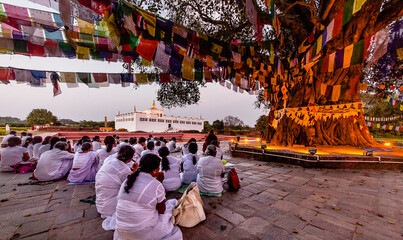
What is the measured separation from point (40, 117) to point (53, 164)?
60.8 meters

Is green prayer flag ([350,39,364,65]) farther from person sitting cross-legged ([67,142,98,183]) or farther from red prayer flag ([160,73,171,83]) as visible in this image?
person sitting cross-legged ([67,142,98,183])

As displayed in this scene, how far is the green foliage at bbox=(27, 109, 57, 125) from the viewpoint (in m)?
45.1

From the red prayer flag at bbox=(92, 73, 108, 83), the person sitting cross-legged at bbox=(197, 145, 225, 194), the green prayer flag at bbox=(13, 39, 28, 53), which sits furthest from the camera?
the red prayer flag at bbox=(92, 73, 108, 83)

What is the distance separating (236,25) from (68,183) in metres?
9.37

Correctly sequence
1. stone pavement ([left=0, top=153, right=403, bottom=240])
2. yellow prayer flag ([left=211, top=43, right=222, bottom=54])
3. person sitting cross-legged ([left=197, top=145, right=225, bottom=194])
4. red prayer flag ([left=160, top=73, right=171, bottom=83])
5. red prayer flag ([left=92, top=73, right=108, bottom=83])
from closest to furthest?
stone pavement ([left=0, top=153, right=403, bottom=240])
person sitting cross-legged ([left=197, top=145, right=225, bottom=194])
yellow prayer flag ([left=211, top=43, right=222, bottom=54])
red prayer flag ([left=92, top=73, right=108, bottom=83])
red prayer flag ([left=160, top=73, right=171, bottom=83])

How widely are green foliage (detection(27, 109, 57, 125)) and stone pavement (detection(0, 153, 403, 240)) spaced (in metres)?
56.6

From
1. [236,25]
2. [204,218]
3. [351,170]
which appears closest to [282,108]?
[351,170]

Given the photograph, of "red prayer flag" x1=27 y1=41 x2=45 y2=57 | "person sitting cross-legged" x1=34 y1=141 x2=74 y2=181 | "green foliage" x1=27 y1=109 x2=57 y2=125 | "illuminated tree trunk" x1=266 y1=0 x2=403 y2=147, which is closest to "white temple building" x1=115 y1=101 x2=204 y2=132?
"green foliage" x1=27 y1=109 x2=57 y2=125

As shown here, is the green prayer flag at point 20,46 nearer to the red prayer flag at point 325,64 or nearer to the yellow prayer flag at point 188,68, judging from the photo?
the yellow prayer flag at point 188,68

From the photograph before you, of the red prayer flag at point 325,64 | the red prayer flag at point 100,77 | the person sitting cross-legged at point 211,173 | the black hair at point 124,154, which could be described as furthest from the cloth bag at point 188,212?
the red prayer flag at point 100,77

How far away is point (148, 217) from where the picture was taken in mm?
1982

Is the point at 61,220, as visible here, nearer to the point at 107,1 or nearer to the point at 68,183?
the point at 68,183

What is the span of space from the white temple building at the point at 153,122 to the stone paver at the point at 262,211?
1462 inches

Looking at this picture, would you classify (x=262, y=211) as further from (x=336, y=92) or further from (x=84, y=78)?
(x=84, y=78)
